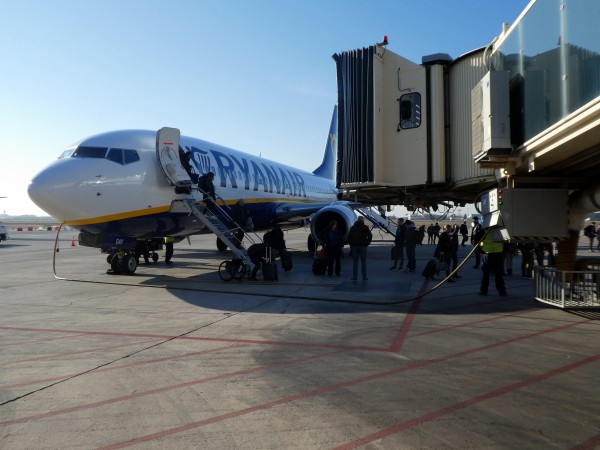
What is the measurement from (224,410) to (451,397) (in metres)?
1.87

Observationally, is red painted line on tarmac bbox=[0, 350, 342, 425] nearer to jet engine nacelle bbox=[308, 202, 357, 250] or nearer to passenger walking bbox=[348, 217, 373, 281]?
passenger walking bbox=[348, 217, 373, 281]

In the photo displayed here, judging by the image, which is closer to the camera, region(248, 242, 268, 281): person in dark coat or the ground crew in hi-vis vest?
the ground crew in hi-vis vest

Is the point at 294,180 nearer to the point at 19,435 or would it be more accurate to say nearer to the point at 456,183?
the point at 456,183

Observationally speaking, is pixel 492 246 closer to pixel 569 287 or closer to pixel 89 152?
pixel 569 287

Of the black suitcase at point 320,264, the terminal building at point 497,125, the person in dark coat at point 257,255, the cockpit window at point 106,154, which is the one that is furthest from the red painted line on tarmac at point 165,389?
the cockpit window at point 106,154

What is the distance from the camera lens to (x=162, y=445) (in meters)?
3.18

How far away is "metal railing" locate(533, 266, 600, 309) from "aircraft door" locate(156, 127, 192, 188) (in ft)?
26.9

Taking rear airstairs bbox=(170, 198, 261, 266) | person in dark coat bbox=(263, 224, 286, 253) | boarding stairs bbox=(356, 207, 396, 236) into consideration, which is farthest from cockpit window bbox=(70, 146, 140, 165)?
boarding stairs bbox=(356, 207, 396, 236)

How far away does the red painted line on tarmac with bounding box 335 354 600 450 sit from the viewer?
10.6 ft

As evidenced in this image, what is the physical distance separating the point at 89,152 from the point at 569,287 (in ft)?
33.6

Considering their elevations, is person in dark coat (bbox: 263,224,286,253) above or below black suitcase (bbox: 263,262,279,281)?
above

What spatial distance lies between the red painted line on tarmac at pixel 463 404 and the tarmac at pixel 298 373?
16 mm

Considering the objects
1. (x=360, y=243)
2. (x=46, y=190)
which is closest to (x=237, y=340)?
(x=360, y=243)

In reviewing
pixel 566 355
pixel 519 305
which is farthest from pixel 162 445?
pixel 519 305
